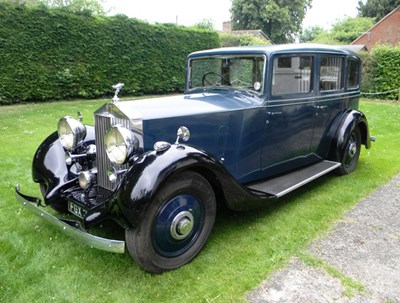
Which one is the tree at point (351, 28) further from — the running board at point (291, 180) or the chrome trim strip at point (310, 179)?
the running board at point (291, 180)

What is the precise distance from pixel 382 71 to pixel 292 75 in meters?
11.8

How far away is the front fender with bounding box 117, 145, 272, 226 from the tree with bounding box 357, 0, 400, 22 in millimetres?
37386

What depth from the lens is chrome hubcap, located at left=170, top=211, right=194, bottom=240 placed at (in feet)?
8.65

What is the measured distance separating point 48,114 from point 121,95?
3.82m

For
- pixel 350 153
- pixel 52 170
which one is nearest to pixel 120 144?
pixel 52 170

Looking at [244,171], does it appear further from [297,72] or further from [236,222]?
[297,72]

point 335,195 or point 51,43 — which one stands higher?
point 51,43

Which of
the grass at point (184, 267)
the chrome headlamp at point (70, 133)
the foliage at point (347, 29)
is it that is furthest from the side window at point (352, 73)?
the foliage at point (347, 29)

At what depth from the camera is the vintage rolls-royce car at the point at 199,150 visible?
2518 millimetres

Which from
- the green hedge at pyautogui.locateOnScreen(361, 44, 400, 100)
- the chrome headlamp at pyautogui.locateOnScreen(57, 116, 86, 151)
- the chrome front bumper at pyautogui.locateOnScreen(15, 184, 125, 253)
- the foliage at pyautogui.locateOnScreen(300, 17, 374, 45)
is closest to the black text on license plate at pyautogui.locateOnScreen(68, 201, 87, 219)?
the chrome front bumper at pyautogui.locateOnScreen(15, 184, 125, 253)

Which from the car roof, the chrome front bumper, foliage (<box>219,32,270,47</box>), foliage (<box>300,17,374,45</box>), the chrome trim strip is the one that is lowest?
the chrome trim strip

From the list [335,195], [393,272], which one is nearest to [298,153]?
[335,195]

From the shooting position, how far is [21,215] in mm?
3572

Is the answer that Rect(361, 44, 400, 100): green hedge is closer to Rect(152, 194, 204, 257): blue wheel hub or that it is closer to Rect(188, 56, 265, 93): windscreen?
Rect(188, 56, 265, 93): windscreen
